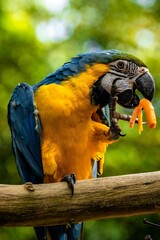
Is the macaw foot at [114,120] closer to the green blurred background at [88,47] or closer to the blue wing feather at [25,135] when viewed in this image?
the blue wing feather at [25,135]

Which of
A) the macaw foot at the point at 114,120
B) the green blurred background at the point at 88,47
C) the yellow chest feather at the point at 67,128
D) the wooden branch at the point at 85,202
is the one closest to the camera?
the wooden branch at the point at 85,202

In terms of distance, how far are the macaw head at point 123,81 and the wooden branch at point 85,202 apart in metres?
0.94

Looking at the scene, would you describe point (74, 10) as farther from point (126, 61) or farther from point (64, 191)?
point (64, 191)

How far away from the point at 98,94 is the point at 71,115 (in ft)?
0.86

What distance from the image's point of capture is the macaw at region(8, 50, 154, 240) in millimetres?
4266

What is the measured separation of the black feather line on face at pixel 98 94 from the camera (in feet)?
14.2

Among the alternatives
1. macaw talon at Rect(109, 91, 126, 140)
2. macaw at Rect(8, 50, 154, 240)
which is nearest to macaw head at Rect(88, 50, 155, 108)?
macaw at Rect(8, 50, 154, 240)

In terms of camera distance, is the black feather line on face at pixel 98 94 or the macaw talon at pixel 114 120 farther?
the black feather line on face at pixel 98 94

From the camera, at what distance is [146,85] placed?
431 cm

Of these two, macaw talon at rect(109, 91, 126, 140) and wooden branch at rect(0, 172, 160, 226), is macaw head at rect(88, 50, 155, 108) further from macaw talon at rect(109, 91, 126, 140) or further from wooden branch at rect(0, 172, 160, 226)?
wooden branch at rect(0, 172, 160, 226)

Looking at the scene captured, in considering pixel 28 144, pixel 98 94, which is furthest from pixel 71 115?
pixel 28 144

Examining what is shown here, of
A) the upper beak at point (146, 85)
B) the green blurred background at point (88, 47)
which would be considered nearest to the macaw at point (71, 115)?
the upper beak at point (146, 85)

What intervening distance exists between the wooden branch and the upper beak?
923mm

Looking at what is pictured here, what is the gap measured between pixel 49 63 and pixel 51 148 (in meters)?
3.49
